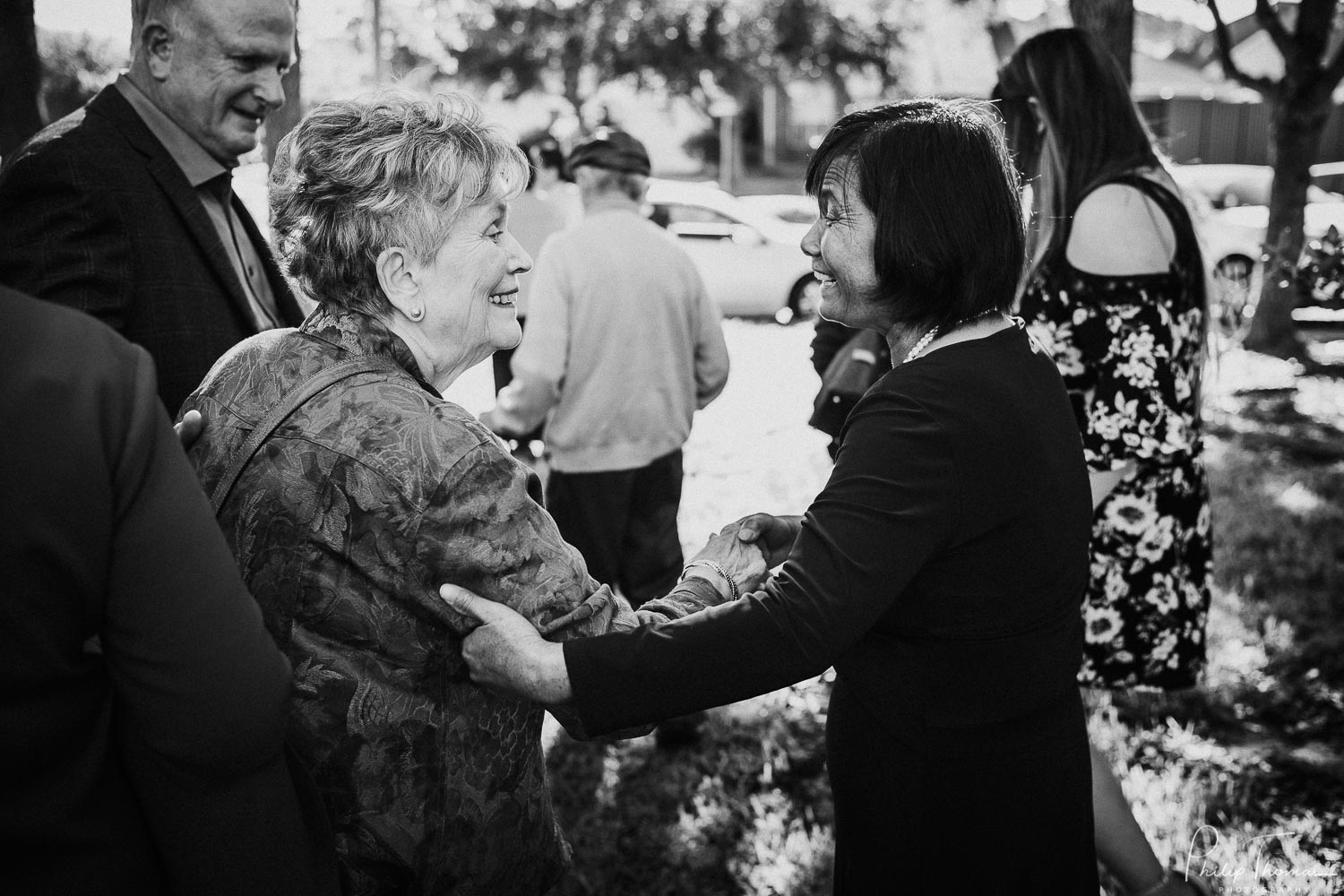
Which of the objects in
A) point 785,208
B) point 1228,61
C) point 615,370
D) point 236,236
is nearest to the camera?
point 236,236

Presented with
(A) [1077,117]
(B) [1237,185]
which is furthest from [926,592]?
(B) [1237,185]

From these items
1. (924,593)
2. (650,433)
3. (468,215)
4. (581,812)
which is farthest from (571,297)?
(924,593)

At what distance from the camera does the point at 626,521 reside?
4566 millimetres

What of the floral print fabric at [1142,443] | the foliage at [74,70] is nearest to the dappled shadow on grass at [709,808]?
the floral print fabric at [1142,443]

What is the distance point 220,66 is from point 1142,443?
7.87 ft

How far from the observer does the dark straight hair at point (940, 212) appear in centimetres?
181

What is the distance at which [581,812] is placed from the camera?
3.62 metres

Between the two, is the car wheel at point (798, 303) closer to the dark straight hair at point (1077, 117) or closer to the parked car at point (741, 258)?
the parked car at point (741, 258)

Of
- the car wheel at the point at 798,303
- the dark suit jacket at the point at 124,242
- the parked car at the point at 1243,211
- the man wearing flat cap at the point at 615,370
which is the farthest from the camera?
the car wheel at the point at 798,303

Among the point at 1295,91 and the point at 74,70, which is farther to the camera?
the point at 74,70

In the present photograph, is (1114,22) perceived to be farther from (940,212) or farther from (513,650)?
(513,650)

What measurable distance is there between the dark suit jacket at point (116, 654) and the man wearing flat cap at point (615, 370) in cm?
308

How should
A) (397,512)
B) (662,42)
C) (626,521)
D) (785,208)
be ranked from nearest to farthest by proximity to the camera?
(397,512)
(626,521)
(785,208)
(662,42)

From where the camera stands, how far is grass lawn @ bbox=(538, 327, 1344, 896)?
3.27 meters
